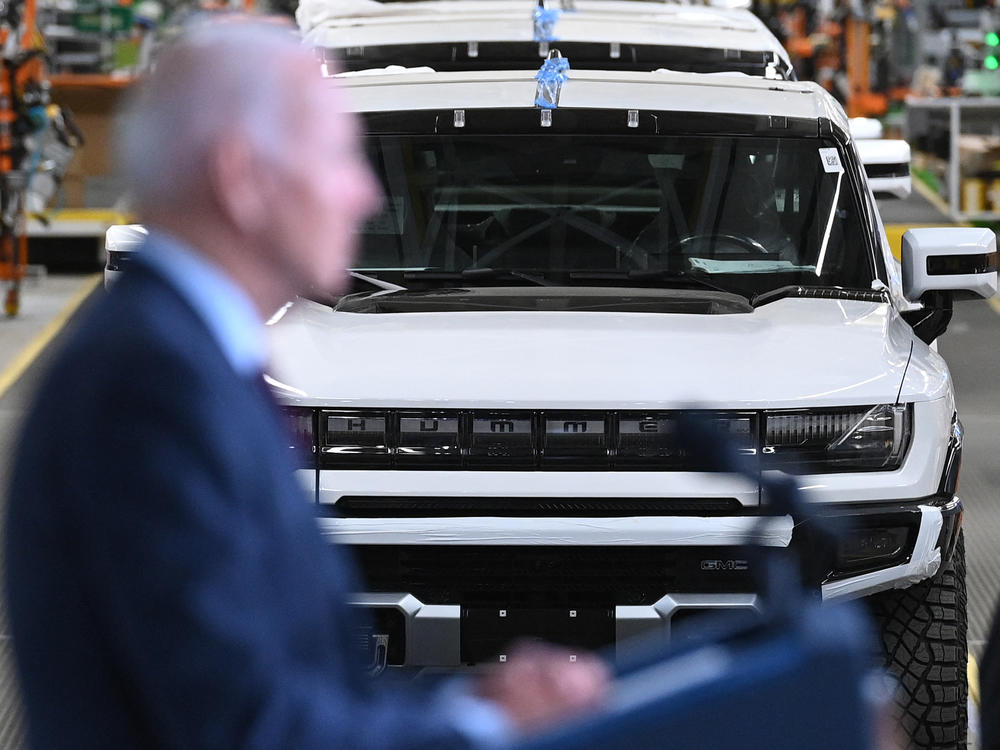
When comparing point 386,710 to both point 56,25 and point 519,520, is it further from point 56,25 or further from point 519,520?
point 56,25

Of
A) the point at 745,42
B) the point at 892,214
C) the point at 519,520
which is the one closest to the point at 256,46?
the point at 519,520

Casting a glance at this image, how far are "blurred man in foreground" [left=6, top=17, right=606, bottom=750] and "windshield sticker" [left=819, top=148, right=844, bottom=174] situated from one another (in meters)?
3.71

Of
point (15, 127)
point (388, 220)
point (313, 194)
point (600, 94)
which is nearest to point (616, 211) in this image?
point (600, 94)

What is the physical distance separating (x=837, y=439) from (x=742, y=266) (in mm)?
1029

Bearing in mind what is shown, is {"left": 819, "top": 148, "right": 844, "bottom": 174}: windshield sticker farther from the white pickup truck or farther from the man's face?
the man's face

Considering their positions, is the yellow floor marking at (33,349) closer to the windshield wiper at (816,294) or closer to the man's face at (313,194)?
the windshield wiper at (816,294)

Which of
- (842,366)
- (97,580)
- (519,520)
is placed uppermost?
(97,580)

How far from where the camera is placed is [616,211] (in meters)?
5.21

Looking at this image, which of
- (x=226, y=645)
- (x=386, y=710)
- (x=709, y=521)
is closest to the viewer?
(x=226, y=645)

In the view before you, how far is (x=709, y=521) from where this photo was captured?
3982 millimetres

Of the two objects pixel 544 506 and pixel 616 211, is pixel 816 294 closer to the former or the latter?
pixel 616 211

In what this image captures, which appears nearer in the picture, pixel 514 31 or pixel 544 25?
pixel 544 25

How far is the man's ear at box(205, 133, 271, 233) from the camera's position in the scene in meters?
1.52

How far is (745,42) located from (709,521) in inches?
136
